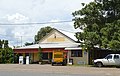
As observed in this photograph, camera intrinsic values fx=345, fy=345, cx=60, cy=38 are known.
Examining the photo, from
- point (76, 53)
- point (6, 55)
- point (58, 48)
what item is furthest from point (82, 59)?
point (6, 55)

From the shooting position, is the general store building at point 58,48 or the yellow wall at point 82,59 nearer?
the yellow wall at point 82,59

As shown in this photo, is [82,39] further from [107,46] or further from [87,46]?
[107,46]

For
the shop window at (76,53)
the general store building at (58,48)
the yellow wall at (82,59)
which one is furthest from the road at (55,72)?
the shop window at (76,53)

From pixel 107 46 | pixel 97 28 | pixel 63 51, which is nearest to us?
pixel 107 46

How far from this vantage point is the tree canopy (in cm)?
4716

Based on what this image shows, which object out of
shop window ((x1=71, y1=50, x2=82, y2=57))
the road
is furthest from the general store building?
the road

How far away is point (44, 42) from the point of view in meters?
66.0

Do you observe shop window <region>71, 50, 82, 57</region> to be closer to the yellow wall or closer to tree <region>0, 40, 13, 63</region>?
the yellow wall

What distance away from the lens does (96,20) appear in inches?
1949

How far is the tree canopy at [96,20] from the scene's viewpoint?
1857 inches

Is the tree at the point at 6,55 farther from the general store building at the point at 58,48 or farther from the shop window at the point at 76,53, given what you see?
the shop window at the point at 76,53

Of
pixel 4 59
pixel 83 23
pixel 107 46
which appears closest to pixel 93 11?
pixel 83 23

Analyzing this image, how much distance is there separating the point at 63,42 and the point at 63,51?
775cm

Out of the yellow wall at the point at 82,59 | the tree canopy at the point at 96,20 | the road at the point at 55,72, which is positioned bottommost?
the road at the point at 55,72
